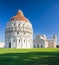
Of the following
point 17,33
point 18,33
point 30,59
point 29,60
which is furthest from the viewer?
point 17,33

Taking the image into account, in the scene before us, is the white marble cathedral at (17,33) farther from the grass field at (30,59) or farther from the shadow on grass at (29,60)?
the shadow on grass at (29,60)

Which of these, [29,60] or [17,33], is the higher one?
[17,33]

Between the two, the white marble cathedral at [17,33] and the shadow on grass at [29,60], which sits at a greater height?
the white marble cathedral at [17,33]

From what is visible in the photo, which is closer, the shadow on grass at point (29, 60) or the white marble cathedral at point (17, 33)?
the shadow on grass at point (29, 60)

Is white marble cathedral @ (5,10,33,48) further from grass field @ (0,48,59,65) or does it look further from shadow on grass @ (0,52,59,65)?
shadow on grass @ (0,52,59,65)

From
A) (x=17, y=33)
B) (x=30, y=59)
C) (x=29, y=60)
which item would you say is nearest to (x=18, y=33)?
(x=17, y=33)

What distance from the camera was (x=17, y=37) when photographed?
60.8m

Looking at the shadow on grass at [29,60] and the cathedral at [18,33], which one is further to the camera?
A: the cathedral at [18,33]

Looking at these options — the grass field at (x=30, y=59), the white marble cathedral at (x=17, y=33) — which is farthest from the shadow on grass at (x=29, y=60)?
the white marble cathedral at (x=17, y=33)

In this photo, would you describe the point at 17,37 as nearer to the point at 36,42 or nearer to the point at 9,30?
A: the point at 9,30

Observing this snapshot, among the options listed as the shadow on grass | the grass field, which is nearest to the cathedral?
the grass field

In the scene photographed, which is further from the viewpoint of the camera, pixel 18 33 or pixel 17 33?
pixel 17 33

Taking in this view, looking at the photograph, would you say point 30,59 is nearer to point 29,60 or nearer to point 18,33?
point 29,60

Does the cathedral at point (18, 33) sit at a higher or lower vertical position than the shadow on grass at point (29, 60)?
higher
